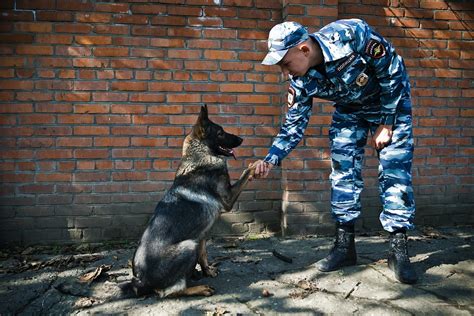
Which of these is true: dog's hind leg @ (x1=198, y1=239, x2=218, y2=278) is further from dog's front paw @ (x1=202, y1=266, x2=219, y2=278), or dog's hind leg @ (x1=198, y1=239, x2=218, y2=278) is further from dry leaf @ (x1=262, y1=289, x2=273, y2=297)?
dry leaf @ (x1=262, y1=289, x2=273, y2=297)

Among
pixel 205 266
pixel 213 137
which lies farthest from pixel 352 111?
pixel 205 266

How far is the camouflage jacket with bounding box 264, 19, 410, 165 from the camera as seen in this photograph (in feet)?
8.89

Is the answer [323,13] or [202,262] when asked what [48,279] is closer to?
[202,262]

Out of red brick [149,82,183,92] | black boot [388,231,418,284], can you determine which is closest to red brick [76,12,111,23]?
red brick [149,82,183,92]

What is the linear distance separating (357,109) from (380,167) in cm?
50

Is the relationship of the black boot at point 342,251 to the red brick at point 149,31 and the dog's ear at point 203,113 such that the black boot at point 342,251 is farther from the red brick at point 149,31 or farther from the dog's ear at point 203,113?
the red brick at point 149,31

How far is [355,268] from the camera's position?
321 centimetres

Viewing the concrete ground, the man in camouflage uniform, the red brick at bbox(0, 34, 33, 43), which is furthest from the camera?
the red brick at bbox(0, 34, 33, 43)

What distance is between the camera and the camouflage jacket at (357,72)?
2.71m

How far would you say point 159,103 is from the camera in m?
4.15

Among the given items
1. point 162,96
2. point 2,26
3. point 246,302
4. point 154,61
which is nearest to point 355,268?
point 246,302

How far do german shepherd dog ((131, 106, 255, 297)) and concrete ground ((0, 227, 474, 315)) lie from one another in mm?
176

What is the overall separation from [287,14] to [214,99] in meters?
1.19

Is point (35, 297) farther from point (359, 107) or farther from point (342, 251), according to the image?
point (359, 107)
